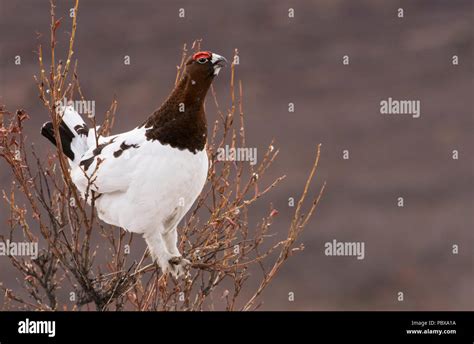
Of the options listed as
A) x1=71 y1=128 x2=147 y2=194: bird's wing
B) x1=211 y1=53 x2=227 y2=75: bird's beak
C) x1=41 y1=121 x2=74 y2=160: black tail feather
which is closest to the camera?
x1=211 y1=53 x2=227 y2=75: bird's beak

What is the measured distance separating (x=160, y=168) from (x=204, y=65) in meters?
0.38

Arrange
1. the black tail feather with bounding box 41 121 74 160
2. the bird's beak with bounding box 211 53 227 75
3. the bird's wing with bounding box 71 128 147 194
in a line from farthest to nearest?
the black tail feather with bounding box 41 121 74 160 → the bird's wing with bounding box 71 128 147 194 → the bird's beak with bounding box 211 53 227 75

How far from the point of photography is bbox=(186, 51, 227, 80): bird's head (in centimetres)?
278

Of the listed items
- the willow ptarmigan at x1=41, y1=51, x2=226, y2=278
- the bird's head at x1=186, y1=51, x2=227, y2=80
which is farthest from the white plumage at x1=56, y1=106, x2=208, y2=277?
the bird's head at x1=186, y1=51, x2=227, y2=80

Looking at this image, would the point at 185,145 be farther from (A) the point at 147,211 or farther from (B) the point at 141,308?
(B) the point at 141,308

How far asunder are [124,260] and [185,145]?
46cm

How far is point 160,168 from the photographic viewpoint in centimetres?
283

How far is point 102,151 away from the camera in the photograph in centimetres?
299

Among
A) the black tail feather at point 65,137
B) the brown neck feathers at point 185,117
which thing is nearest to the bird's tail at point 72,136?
the black tail feather at point 65,137

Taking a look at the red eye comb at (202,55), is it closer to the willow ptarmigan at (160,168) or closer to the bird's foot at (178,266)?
the willow ptarmigan at (160,168)

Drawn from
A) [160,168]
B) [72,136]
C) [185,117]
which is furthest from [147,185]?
[72,136]

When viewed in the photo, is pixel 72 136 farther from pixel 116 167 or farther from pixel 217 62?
pixel 217 62

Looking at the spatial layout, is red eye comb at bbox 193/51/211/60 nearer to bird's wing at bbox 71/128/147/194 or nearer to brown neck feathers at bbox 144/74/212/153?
brown neck feathers at bbox 144/74/212/153
